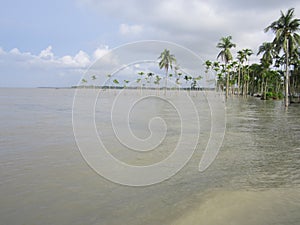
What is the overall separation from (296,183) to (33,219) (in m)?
5.68

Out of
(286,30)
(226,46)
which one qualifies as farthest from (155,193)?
(226,46)

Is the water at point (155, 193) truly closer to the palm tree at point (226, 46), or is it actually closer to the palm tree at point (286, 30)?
the palm tree at point (286, 30)

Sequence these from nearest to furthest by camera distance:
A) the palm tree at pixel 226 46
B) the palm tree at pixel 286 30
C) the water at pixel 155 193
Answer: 1. the water at pixel 155 193
2. the palm tree at pixel 286 30
3. the palm tree at pixel 226 46

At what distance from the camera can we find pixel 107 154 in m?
9.14

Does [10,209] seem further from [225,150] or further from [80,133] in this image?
[80,133]

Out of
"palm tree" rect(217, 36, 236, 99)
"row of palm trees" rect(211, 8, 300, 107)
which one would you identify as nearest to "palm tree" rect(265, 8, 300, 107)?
"row of palm trees" rect(211, 8, 300, 107)

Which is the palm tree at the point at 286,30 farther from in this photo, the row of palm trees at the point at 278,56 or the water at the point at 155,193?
the water at the point at 155,193

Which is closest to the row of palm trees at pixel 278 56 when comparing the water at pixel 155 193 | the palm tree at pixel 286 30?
the palm tree at pixel 286 30

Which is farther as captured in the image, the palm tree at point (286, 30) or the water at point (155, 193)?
the palm tree at point (286, 30)

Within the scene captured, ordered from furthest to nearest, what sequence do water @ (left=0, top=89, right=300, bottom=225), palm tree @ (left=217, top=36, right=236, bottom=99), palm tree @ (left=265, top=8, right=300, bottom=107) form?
1. palm tree @ (left=217, top=36, right=236, bottom=99)
2. palm tree @ (left=265, top=8, right=300, bottom=107)
3. water @ (left=0, top=89, right=300, bottom=225)

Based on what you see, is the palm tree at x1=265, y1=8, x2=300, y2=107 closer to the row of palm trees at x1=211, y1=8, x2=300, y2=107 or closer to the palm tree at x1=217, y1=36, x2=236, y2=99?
the row of palm trees at x1=211, y1=8, x2=300, y2=107

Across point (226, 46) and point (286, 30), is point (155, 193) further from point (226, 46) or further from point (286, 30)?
point (226, 46)

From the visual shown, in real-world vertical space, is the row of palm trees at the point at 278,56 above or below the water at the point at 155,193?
above

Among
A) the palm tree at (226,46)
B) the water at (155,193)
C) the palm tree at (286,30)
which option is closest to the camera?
the water at (155,193)
